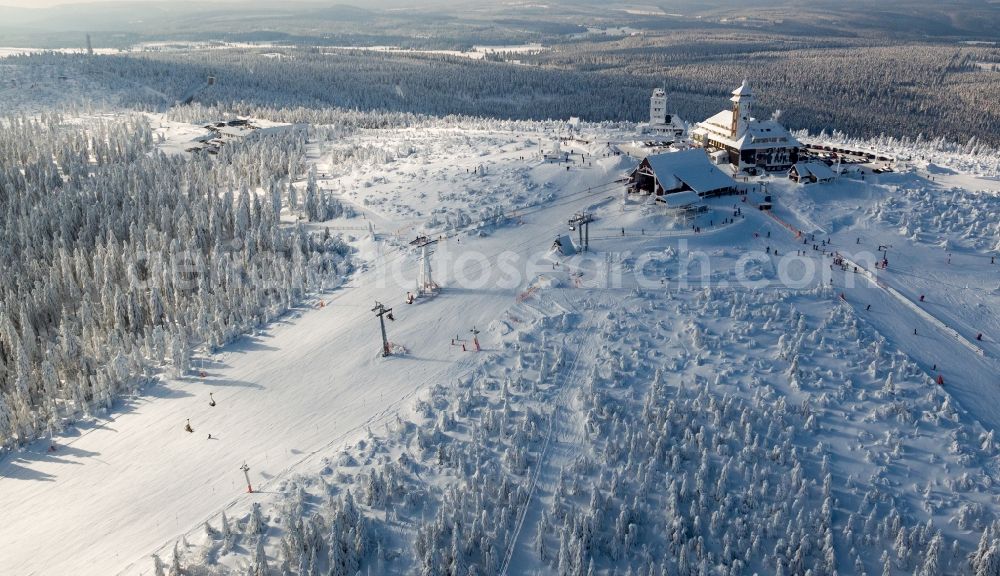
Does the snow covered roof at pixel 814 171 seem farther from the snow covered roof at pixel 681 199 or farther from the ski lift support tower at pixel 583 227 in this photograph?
the ski lift support tower at pixel 583 227

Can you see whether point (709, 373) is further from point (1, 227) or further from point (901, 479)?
point (1, 227)

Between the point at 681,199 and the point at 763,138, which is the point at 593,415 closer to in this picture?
the point at 681,199

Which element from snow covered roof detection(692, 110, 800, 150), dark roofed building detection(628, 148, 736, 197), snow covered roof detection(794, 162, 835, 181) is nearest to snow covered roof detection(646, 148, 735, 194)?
dark roofed building detection(628, 148, 736, 197)

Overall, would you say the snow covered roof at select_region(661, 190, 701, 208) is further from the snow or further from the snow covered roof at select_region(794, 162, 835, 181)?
the snow covered roof at select_region(794, 162, 835, 181)

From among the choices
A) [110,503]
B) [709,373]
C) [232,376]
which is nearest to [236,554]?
[110,503]

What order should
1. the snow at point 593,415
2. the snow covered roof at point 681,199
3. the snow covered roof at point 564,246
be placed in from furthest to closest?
the snow covered roof at point 681,199
the snow covered roof at point 564,246
the snow at point 593,415

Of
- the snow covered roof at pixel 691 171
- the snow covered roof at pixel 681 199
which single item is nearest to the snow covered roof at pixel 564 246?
the snow covered roof at pixel 681 199
